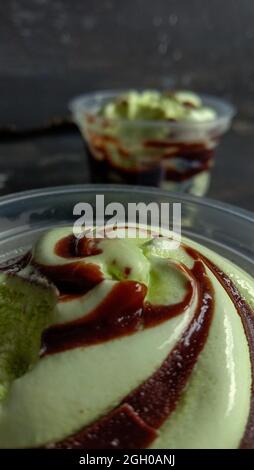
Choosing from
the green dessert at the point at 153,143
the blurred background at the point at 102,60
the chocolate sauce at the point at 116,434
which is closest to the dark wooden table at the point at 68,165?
the blurred background at the point at 102,60

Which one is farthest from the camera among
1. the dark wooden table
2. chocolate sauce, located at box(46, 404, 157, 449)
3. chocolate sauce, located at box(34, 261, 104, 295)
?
the dark wooden table

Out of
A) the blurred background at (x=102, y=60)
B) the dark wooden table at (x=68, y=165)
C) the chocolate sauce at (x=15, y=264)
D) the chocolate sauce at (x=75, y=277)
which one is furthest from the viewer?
the blurred background at (x=102, y=60)

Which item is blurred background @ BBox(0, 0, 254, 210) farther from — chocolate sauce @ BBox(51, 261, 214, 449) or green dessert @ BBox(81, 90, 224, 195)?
chocolate sauce @ BBox(51, 261, 214, 449)

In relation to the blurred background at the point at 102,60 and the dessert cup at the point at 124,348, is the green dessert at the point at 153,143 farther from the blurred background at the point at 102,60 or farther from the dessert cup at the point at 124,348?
the dessert cup at the point at 124,348

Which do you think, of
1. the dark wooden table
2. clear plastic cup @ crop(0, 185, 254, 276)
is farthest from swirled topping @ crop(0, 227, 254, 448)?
the dark wooden table

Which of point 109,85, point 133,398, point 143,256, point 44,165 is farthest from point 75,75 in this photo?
point 133,398
